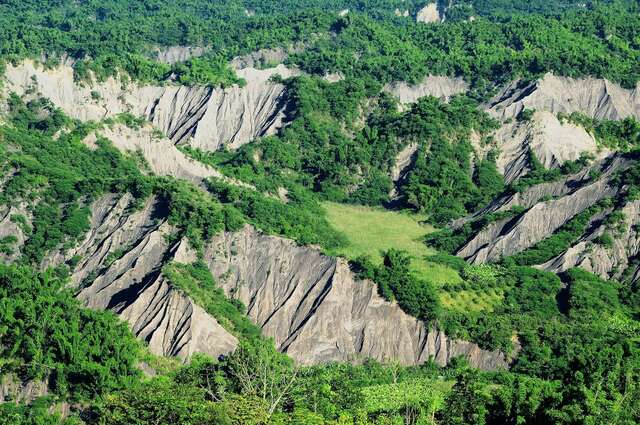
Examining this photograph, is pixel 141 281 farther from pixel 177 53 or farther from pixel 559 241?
pixel 177 53

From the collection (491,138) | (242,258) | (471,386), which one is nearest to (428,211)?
(491,138)

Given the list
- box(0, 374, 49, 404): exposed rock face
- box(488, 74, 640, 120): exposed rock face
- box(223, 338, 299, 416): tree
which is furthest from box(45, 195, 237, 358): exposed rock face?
box(488, 74, 640, 120): exposed rock face

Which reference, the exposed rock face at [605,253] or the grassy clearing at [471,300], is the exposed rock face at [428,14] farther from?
the grassy clearing at [471,300]

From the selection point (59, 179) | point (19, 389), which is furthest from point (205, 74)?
point (19, 389)

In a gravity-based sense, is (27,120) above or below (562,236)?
above

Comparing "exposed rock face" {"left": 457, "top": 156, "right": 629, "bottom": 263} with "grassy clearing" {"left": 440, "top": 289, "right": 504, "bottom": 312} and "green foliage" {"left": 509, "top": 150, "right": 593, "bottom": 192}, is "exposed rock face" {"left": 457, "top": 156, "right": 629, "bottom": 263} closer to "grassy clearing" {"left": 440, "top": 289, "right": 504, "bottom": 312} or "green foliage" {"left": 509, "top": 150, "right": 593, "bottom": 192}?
"green foliage" {"left": 509, "top": 150, "right": 593, "bottom": 192}

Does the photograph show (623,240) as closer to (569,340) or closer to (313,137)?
(569,340)
